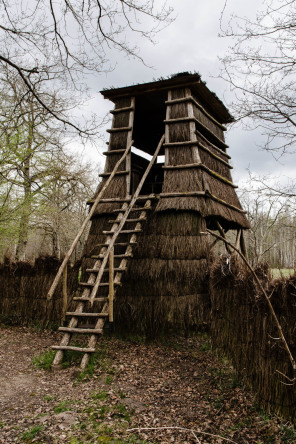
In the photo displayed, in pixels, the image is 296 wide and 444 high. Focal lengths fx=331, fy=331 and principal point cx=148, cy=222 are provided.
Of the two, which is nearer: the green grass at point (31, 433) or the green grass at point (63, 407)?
the green grass at point (31, 433)

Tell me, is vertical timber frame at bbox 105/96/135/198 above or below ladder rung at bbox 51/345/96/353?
above

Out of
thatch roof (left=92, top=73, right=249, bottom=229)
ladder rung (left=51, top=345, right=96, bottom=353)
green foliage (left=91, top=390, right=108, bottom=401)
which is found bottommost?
green foliage (left=91, top=390, right=108, bottom=401)

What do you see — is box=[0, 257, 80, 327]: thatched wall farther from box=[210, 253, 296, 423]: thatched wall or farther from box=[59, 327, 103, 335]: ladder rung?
box=[210, 253, 296, 423]: thatched wall

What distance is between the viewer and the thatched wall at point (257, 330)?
3.93 meters

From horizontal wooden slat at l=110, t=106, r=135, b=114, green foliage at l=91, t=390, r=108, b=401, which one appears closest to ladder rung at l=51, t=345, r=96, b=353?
green foliage at l=91, t=390, r=108, b=401

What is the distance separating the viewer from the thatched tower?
7.71 m

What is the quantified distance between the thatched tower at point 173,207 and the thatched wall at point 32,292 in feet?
5.54

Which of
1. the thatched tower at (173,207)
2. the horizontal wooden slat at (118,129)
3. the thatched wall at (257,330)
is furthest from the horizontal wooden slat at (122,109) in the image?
the thatched wall at (257,330)

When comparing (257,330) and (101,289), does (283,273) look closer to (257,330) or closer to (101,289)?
(257,330)

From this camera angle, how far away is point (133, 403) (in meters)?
4.89

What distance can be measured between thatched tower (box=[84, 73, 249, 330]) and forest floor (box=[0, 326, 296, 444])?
116cm

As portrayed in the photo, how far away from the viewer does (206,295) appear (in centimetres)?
768

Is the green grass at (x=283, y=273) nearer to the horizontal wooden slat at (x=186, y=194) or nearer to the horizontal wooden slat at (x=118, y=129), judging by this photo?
the horizontal wooden slat at (x=186, y=194)

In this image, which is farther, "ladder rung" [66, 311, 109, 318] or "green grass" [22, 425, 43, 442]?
"ladder rung" [66, 311, 109, 318]
